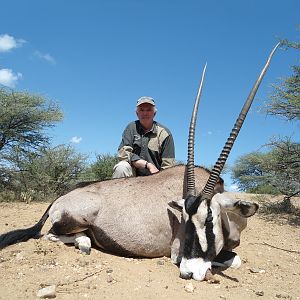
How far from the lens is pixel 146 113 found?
18.7ft

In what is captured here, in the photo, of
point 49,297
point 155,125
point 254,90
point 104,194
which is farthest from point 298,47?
point 49,297

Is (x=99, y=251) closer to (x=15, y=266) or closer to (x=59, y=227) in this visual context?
(x=59, y=227)

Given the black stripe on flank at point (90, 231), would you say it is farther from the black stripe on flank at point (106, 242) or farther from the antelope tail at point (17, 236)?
the antelope tail at point (17, 236)

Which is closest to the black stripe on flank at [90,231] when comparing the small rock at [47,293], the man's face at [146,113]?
the small rock at [47,293]

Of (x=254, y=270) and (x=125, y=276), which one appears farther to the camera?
(x=254, y=270)

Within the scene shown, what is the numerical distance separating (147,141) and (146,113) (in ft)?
1.28

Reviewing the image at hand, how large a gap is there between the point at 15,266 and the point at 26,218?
10.8 feet

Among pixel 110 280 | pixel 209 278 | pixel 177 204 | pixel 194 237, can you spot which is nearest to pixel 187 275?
pixel 209 278

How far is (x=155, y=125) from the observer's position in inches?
227

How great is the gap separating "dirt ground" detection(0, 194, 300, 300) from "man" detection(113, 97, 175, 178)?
1.57m

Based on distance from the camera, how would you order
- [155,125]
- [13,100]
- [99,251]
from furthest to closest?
[13,100]
[155,125]
[99,251]

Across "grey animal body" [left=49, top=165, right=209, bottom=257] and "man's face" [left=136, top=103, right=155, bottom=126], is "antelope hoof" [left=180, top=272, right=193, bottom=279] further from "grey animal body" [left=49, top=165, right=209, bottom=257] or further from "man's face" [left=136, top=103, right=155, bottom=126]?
"man's face" [left=136, top=103, right=155, bottom=126]

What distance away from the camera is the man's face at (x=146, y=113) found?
571cm

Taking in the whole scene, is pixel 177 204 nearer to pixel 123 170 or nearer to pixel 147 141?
pixel 123 170
